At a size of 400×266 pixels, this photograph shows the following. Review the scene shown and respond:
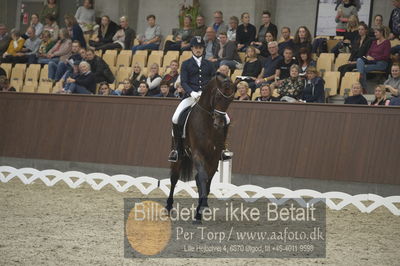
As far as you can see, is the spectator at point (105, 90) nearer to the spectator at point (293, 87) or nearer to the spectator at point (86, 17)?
the spectator at point (293, 87)

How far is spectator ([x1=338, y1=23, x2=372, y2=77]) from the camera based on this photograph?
13.5 m

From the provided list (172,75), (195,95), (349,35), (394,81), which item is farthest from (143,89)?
(394,81)

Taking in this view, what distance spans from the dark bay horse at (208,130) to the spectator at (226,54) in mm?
5522

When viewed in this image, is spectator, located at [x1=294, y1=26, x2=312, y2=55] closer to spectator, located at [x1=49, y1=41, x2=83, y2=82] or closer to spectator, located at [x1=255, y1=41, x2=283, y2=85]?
spectator, located at [x1=255, y1=41, x2=283, y2=85]

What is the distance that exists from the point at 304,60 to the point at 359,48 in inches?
45.1

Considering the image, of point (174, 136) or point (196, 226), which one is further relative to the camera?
point (174, 136)

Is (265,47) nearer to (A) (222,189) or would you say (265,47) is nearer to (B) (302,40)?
(B) (302,40)

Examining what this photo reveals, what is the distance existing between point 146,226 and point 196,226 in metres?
0.61

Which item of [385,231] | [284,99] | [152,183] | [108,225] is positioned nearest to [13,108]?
[152,183]

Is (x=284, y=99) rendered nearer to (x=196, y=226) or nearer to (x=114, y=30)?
(x=196, y=226)

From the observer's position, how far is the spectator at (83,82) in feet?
49.0

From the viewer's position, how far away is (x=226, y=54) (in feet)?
48.3

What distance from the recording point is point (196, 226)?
28.0 feet

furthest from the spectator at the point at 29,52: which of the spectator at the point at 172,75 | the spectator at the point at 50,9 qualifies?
the spectator at the point at 172,75
